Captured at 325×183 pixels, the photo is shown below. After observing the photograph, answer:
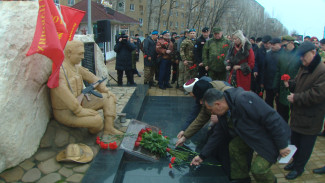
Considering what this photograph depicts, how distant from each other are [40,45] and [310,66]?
3.36m

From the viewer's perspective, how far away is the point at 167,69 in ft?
28.6

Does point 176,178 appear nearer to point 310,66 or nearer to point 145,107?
point 310,66

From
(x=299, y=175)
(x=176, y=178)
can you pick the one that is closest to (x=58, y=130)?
(x=176, y=178)

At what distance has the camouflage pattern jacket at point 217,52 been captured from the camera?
6.92 metres

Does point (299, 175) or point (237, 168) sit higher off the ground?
point (237, 168)

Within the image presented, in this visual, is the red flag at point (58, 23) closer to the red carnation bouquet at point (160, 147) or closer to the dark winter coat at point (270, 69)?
the red carnation bouquet at point (160, 147)

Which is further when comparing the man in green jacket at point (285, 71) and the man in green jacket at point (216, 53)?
the man in green jacket at point (216, 53)

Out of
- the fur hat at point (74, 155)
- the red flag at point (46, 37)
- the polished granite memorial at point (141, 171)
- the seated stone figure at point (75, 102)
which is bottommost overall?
the polished granite memorial at point (141, 171)

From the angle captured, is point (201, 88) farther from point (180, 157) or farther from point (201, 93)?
point (180, 157)

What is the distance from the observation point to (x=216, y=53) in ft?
22.8

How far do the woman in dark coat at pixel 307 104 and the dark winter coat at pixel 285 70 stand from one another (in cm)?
122

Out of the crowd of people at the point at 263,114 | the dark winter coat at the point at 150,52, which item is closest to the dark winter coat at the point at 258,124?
the crowd of people at the point at 263,114

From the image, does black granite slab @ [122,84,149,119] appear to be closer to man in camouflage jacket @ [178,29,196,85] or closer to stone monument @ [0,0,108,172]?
man in camouflage jacket @ [178,29,196,85]

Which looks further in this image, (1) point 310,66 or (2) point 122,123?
(2) point 122,123
